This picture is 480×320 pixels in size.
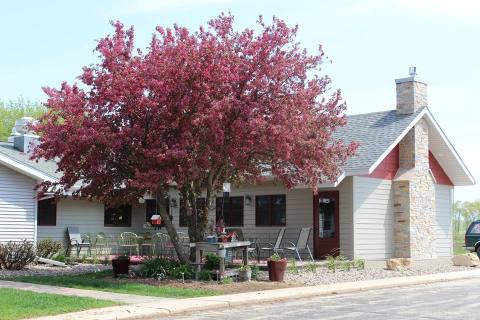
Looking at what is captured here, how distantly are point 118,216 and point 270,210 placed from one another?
23.3 ft

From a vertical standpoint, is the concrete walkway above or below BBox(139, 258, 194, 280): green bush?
below

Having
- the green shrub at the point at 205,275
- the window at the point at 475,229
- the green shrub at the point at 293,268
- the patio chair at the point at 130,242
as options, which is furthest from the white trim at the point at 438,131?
the patio chair at the point at 130,242

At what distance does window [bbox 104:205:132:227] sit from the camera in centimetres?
2712

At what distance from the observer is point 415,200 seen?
2339 cm

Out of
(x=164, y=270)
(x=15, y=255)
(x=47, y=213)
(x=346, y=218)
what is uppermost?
(x=47, y=213)

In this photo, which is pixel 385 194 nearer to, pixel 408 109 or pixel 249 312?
pixel 408 109

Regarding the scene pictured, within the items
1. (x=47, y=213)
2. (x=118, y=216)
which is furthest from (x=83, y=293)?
(x=118, y=216)

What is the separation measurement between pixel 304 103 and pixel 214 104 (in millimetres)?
2437

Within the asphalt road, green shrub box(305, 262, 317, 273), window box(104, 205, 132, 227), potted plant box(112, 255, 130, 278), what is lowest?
the asphalt road

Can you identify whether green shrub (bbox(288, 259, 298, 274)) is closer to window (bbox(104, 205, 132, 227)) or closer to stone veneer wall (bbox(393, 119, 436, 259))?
stone veneer wall (bbox(393, 119, 436, 259))

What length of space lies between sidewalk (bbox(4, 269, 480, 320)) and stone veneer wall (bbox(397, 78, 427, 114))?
24.6ft

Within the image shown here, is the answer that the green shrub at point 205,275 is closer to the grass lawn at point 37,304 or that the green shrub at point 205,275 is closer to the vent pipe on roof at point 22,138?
the grass lawn at point 37,304

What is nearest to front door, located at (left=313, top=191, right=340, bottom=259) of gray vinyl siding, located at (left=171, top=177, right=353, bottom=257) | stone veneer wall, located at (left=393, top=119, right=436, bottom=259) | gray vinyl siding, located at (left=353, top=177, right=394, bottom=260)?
gray vinyl siding, located at (left=171, top=177, right=353, bottom=257)

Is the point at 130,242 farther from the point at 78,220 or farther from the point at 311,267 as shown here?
the point at 311,267
